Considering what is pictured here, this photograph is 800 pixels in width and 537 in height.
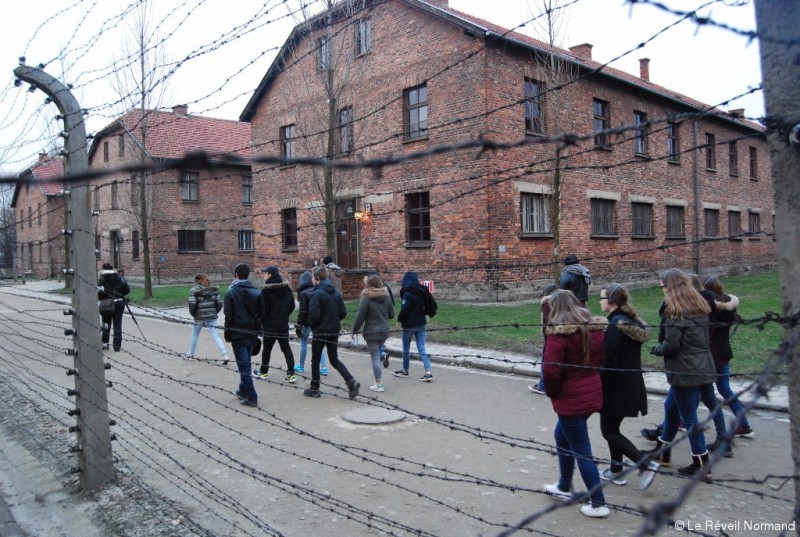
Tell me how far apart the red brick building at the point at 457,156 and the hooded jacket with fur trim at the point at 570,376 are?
9.97 meters

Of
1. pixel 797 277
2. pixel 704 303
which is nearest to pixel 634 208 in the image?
pixel 704 303

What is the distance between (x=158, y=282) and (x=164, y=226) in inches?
113

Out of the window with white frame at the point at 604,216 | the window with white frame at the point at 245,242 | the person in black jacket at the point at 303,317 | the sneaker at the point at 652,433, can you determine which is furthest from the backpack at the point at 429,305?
the window with white frame at the point at 245,242

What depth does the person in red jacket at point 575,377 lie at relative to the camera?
4.50 m

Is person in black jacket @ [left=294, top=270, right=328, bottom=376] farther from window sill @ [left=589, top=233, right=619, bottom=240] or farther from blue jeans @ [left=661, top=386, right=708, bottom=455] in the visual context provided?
window sill @ [left=589, top=233, right=619, bottom=240]

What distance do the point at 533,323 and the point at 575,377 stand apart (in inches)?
125

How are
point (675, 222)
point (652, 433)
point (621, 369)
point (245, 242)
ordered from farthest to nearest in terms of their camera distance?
point (245, 242) → point (675, 222) → point (652, 433) → point (621, 369)

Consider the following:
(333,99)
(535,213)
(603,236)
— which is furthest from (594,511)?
(603,236)

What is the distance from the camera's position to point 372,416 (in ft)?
24.1

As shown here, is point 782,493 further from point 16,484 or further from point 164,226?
point 164,226

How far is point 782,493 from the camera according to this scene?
5141mm

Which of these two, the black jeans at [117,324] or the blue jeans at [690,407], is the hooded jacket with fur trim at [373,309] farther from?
the black jeans at [117,324]

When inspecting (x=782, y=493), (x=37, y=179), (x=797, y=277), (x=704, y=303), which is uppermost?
(x=37, y=179)

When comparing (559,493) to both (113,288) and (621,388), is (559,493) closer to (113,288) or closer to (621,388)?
(621,388)
